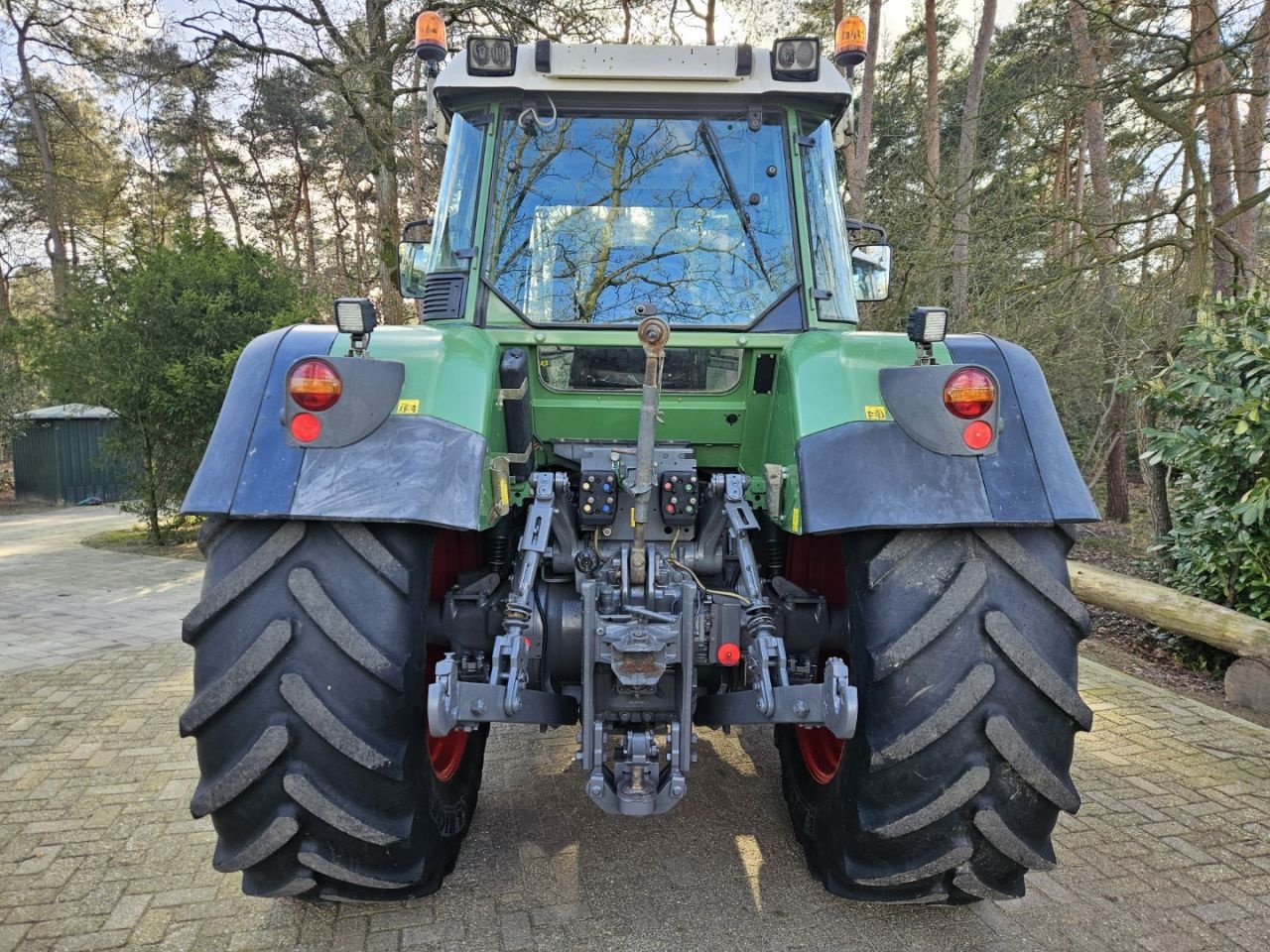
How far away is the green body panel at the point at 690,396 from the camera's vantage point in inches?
91.5

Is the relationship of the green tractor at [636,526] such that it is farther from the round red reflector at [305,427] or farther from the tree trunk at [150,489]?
the tree trunk at [150,489]

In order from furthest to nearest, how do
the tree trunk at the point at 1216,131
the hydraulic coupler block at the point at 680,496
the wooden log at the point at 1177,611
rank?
the tree trunk at the point at 1216,131 < the wooden log at the point at 1177,611 < the hydraulic coupler block at the point at 680,496

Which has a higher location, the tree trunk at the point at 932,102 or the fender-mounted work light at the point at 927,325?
the tree trunk at the point at 932,102

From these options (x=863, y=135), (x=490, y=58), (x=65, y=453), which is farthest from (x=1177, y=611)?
(x=65, y=453)

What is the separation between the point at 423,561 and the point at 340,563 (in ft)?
0.72

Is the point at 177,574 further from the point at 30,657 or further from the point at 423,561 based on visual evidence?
the point at 423,561

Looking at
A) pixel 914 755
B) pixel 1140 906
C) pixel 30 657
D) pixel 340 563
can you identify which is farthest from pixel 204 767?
pixel 30 657

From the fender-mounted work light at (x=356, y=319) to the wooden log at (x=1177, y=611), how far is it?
3.90 m

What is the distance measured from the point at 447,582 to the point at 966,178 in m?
7.94

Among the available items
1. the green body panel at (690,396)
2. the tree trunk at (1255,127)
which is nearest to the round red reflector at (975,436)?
the green body panel at (690,396)

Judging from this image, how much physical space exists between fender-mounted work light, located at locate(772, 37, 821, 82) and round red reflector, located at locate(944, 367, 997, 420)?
1.34m

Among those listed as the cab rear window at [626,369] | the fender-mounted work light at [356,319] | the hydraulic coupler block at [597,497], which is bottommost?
the hydraulic coupler block at [597,497]

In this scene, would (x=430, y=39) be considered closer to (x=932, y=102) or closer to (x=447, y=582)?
(x=447, y=582)

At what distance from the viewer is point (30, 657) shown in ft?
17.7
